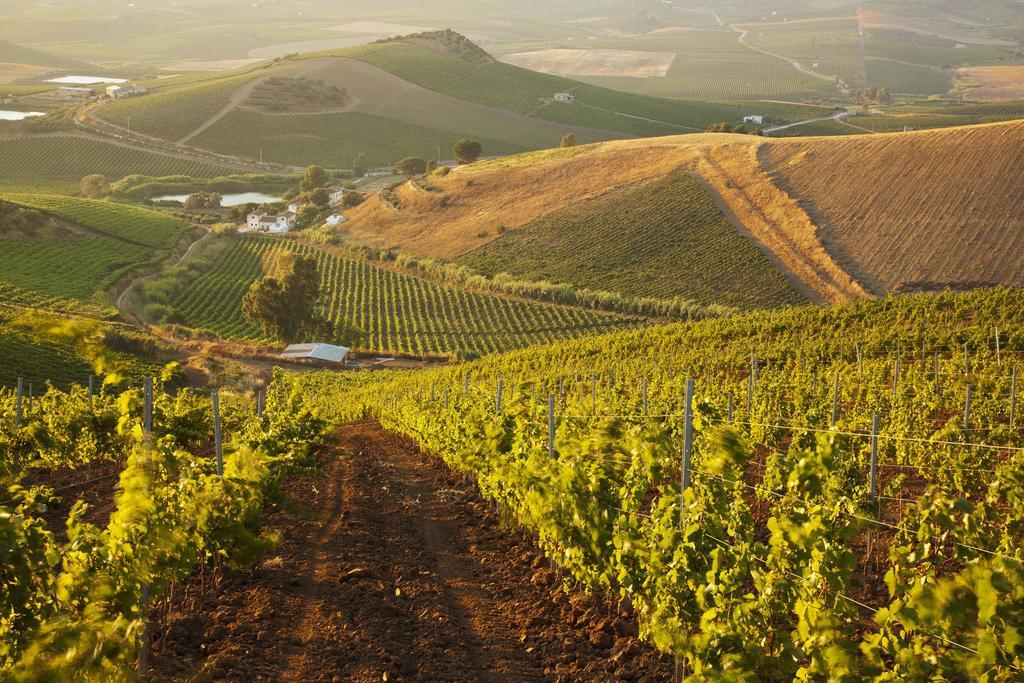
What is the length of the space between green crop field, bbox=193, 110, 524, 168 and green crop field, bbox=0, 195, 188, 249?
57.8m

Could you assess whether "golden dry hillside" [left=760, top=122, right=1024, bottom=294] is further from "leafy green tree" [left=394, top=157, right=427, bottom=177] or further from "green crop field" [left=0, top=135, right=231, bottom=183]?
"green crop field" [left=0, top=135, right=231, bottom=183]

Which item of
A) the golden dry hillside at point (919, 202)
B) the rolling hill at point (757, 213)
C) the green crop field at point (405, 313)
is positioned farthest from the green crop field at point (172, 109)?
the golden dry hillside at point (919, 202)

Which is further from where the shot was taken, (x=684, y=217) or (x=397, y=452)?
(x=684, y=217)

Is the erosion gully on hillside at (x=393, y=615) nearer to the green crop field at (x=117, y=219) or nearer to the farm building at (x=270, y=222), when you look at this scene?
the green crop field at (x=117, y=219)

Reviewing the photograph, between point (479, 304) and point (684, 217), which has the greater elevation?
point (684, 217)

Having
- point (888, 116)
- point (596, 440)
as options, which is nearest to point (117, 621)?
point (596, 440)

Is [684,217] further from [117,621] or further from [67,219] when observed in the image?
[117,621]

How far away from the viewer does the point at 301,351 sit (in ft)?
205

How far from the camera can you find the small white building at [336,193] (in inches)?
4815

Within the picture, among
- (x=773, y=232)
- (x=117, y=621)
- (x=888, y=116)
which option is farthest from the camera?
(x=888, y=116)

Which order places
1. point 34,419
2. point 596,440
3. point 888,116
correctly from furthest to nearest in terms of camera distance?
point 888,116
point 34,419
point 596,440

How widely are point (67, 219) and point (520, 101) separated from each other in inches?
4727

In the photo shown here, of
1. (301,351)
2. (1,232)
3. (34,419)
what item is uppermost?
(34,419)

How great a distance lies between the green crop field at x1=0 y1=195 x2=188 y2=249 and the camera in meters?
85.6
